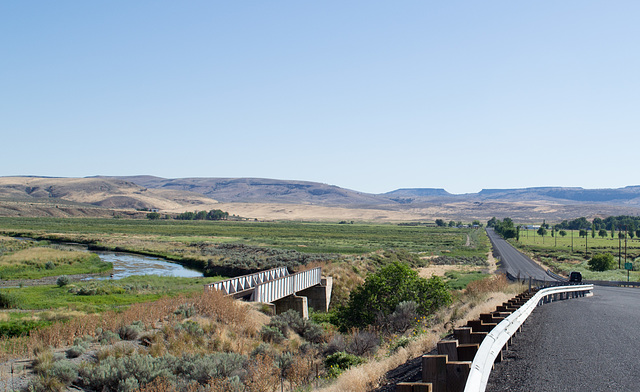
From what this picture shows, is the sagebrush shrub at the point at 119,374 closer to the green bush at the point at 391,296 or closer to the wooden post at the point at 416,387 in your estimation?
the wooden post at the point at 416,387

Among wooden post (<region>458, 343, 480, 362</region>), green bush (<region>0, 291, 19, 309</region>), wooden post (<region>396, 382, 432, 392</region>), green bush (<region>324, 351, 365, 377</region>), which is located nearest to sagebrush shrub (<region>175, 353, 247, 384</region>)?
green bush (<region>324, 351, 365, 377</region>)

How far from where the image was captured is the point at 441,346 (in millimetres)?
5766

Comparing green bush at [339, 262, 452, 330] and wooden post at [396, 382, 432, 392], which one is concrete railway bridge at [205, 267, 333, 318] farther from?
wooden post at [396, 382, 432, 392]

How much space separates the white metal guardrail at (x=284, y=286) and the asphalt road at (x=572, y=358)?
1695 centimetres

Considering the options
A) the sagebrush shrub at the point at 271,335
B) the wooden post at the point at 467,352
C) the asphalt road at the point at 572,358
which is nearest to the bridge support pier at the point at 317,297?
the sagebrush shrub at the point at 271,335

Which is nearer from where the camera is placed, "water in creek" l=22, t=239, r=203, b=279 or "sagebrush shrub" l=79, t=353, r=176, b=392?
"sagebrush shrub" l=79, t=353, r=176, b=392

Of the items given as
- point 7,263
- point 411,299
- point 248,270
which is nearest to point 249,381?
point 411,299

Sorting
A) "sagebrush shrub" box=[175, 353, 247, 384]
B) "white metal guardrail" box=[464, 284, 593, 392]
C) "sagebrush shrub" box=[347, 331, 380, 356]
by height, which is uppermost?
"white metal guardrail" box=[464, 284, 593, 392]

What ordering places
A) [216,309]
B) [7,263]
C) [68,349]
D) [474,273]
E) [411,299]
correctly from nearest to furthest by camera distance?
[68,349] → [216,309] → [411,299] → [7,263] → [474,273]

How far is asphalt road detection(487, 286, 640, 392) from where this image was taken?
6.79 metres

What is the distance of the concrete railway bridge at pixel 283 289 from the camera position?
27188 millimetres

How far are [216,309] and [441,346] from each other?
17.0 meters

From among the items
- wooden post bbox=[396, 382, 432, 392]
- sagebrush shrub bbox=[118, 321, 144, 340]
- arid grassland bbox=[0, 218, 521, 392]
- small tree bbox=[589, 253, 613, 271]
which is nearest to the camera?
wooden post bbox=[396, 382, 432, 392]

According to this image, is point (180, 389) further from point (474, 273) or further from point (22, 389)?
point (474, 273)
